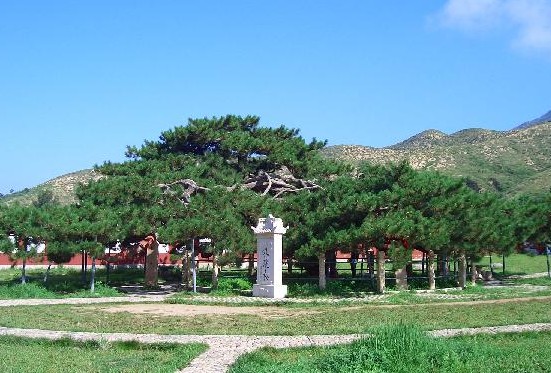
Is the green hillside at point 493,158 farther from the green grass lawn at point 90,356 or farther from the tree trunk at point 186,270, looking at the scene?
the green grass lawn at point 90,356

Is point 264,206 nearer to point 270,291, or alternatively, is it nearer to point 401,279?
point 270,291

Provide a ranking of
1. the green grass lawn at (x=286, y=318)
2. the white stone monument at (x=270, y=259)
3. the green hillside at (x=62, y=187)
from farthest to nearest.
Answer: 1. the green hillside at (x=62, y=187)
2. the white stone monument at (x=270, y=259)
3. the green grass lawn at (x=286, y=318)

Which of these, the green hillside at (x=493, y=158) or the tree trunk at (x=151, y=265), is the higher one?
the green hillside at (x=493, y=158)

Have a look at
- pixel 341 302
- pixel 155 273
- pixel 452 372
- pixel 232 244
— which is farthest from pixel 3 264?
pixel 452 372

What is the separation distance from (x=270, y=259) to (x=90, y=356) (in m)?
13.9

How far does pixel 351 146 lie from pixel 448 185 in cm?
6119

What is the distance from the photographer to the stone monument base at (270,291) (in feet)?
80.8

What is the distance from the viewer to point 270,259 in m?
25.1

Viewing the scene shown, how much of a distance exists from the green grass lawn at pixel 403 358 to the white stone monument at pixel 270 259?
1343cm

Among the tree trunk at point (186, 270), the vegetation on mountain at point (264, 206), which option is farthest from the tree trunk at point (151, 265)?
the tree trunk at point (186, 270)

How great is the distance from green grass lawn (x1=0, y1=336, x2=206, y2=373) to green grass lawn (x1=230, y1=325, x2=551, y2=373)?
1.32 meters

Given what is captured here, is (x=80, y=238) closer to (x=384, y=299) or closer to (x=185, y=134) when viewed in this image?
(x=185, y=134)

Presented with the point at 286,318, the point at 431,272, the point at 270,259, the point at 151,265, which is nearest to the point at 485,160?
the point at 431,272

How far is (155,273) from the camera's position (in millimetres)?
29797
